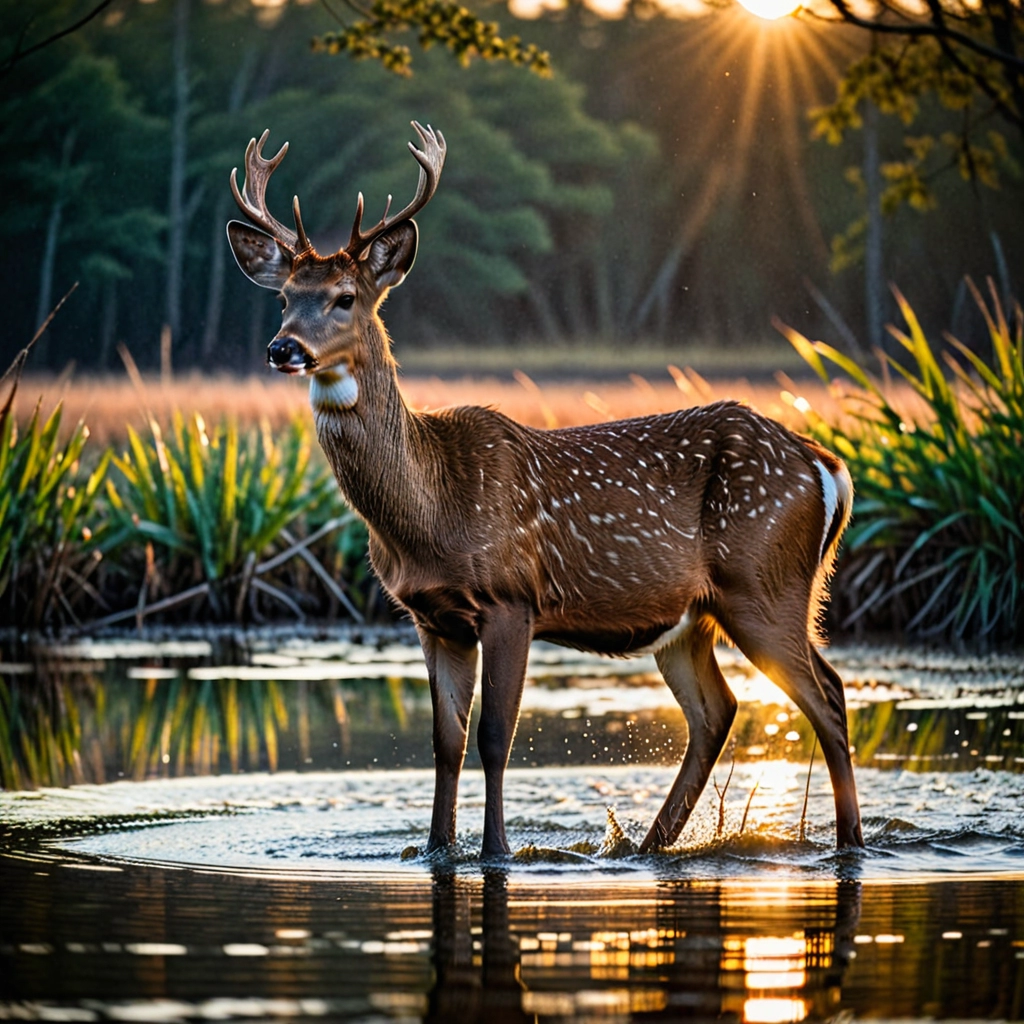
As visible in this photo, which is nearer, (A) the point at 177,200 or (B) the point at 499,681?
(B) the point at 499,681

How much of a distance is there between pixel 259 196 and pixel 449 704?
2038 millimetres

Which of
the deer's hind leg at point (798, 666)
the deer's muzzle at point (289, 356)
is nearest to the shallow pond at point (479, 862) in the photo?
the deer's hind leg at point (798, 666)

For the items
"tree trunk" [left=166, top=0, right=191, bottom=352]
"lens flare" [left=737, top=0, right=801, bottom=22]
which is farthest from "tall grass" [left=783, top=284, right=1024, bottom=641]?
"tree trunk" [left=166, top=0, right=191, bottom=352]

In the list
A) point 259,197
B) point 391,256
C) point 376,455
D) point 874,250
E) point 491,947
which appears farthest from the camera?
point 874,250

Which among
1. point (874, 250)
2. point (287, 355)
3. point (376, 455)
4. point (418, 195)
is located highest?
point (874, 250)

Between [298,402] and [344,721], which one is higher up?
[298,402]

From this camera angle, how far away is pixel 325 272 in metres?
6.98

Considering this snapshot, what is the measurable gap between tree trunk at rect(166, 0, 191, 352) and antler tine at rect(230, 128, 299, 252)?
37.8 meters

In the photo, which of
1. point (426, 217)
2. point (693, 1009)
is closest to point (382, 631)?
point (693, 1009)

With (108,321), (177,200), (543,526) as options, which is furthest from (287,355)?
(108,321)

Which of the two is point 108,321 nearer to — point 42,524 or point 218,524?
point 218,524

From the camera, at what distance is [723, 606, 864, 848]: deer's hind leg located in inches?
293

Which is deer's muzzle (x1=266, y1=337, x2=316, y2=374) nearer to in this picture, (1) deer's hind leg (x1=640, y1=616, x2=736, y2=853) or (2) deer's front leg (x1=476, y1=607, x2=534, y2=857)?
(2) deer's front leg (x1=476, y1=607, x2=534, y2=857)

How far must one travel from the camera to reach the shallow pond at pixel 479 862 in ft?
15.2
